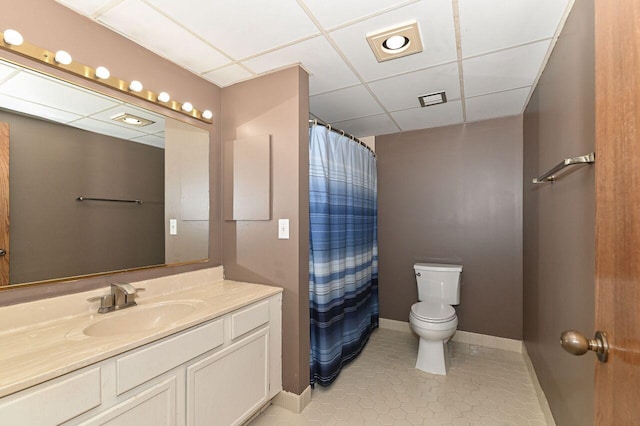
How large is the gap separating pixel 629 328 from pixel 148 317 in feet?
5.97

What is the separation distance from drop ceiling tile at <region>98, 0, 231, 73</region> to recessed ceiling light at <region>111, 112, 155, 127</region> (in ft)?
1.36

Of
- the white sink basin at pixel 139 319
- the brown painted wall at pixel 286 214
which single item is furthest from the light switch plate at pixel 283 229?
the white sink basin at pixel 139 319

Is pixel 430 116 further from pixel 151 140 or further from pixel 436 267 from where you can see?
pixel 151 140

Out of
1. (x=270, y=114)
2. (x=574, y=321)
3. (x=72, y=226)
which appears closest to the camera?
(x=574, y=321)

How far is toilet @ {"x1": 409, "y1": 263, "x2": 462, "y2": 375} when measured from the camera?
7.54 ft

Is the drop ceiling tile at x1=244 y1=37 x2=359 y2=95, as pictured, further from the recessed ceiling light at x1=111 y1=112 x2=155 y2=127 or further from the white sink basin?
the white sink basin

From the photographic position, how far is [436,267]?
2812 millimetres

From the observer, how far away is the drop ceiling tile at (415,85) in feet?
→ 6.46

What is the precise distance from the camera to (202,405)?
1.37 m

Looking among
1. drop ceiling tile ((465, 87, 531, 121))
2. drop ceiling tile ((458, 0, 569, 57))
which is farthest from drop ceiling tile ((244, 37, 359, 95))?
drop ceiling tile ((465, 87, 531, 121))

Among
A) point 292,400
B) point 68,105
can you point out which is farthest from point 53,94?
point 292,400

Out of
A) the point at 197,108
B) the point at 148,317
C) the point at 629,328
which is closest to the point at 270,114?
the point at 197,108

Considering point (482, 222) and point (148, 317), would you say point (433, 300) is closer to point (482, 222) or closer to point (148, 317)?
point (482, 222)

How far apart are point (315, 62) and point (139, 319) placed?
5.88 feet
